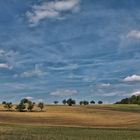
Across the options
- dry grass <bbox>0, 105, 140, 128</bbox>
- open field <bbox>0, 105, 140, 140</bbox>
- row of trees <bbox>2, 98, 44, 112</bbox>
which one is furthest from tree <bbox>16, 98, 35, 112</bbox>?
open field <bbox>0, 105, 140, 140</bbox>

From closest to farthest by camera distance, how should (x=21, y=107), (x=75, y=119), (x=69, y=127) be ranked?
(x=69, y=127) < (x=75, y=119) < (x=21, y=107)

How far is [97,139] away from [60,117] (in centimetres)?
7337

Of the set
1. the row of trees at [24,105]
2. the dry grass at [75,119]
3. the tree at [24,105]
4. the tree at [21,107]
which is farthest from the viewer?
the row of trees at [24,105]

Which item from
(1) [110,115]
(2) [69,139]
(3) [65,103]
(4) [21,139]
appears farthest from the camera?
(3) [65,103]

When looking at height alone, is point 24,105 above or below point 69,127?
above

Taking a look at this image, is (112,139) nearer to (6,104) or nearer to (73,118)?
(73,118)

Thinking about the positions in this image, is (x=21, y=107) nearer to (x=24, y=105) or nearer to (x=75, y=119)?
(x=24, y=105)

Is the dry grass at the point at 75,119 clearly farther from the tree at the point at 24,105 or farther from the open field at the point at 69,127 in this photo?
the tree at the point at 24,105

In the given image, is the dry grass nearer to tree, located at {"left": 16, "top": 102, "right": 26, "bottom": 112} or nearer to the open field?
the open field

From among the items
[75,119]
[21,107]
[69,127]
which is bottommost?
[69,127]

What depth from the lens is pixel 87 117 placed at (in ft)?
389

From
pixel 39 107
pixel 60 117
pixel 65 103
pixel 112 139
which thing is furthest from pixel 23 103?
pixel 112 139

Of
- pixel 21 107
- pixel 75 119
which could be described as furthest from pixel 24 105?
pixel 75 119

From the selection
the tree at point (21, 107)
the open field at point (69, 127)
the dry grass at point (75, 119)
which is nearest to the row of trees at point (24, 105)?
the tree at point (21, 107)
